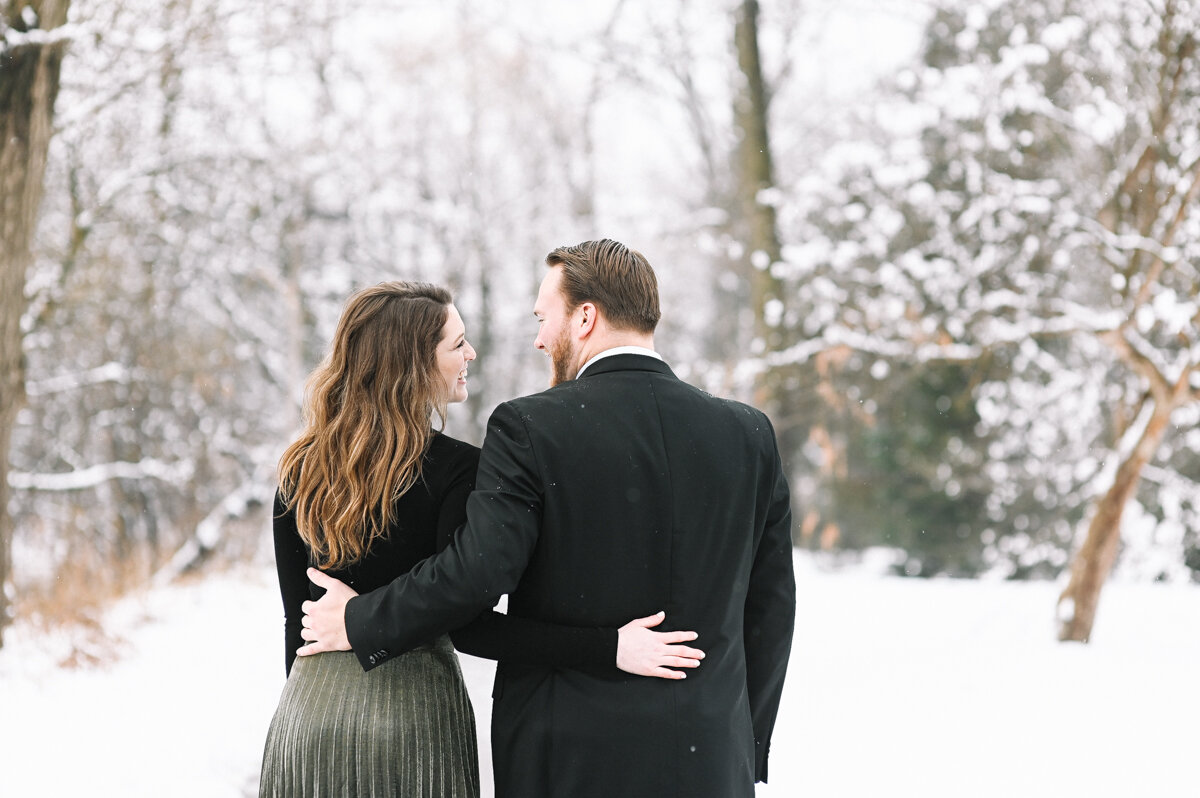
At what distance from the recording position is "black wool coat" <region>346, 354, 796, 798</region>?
216cm

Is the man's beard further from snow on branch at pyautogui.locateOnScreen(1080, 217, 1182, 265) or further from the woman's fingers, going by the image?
snow on branch at pyautogui.locateOnScreen(1080, 217, 1182, 265)

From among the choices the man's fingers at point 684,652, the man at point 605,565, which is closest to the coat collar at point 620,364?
the man at point 605,565

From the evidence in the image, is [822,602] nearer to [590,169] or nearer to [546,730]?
[546,730]

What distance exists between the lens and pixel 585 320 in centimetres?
235

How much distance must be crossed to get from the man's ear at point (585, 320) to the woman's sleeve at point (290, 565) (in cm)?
76

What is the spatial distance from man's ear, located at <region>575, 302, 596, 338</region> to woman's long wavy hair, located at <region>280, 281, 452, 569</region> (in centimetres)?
33

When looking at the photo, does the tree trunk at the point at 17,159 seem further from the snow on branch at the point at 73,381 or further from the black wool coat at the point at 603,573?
the black wool coat at the point at 603,573

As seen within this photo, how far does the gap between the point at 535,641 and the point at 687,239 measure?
46.8 ft

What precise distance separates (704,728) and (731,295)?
18.6 m

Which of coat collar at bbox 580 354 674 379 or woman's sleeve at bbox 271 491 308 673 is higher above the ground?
coat collar at bbox 580 354 674 379

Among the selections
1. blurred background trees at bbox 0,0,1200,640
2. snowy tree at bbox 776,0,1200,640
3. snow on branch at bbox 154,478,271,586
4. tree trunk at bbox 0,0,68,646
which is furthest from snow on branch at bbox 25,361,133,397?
snowy tree at bbox 776,0,1200,640

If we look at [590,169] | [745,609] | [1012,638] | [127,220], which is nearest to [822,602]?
[1012,638]

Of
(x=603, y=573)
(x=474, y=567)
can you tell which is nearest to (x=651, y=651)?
(x=603, y=573)

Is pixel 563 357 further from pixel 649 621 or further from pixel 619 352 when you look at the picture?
pixel 649 621
